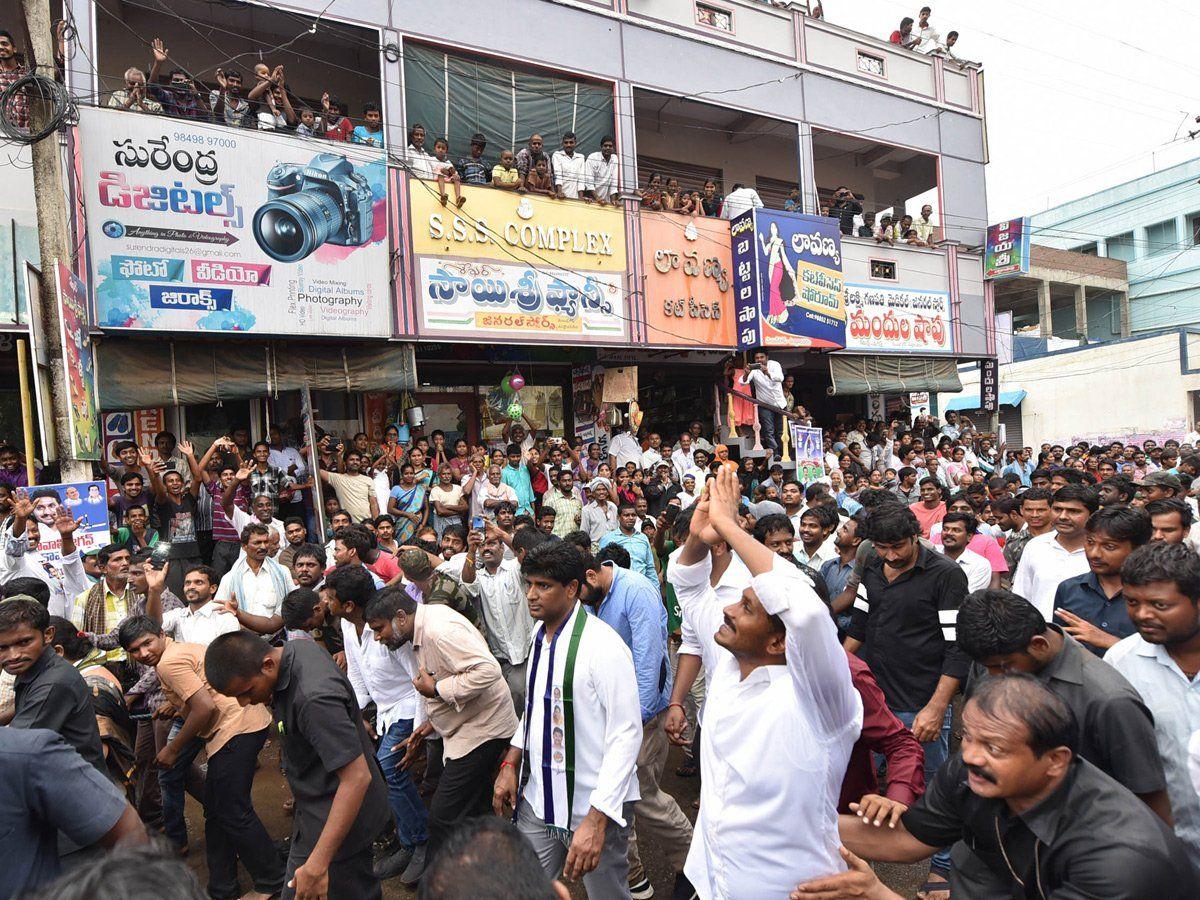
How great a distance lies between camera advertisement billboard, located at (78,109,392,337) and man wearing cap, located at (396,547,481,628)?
5462mm

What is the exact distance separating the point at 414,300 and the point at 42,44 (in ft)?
15.2

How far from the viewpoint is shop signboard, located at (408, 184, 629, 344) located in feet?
34.9

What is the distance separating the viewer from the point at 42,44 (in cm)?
673

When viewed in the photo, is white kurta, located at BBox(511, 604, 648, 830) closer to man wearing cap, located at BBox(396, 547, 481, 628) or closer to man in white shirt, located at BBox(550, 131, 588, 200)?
man wearing cap, located at BBox(396, 547, 481, 628)

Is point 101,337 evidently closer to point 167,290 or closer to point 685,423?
point 167,290

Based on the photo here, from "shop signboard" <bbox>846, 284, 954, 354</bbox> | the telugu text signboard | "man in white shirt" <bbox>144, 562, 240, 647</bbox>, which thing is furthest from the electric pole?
"shop signboard" <bbox>846, 284, 954, 354</bbox>

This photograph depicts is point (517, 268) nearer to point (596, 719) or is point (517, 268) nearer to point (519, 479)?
point (519, 479)

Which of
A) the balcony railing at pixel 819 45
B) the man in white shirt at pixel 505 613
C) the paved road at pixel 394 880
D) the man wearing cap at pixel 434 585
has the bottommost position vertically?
the paved road at pixel 394 880

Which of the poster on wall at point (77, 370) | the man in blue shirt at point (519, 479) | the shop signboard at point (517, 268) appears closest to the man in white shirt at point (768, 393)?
the shop signboard at point (517, 268)

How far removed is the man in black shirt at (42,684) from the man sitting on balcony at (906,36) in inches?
712

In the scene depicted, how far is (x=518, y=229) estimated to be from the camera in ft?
37.2

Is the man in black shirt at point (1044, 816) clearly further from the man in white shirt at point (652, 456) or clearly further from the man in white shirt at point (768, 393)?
the man in white shirt at point (768, 393)

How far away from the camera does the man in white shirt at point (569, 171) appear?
11.8m

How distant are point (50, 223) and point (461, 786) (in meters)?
6.28
